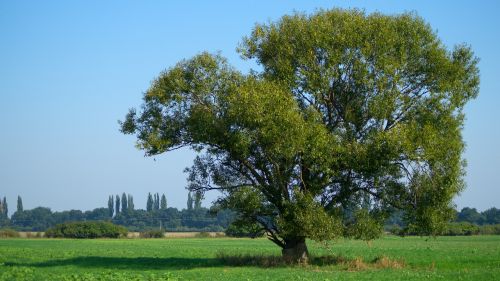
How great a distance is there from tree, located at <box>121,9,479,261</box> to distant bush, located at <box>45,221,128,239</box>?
9063 cm

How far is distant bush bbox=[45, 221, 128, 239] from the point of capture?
126188 millimetres

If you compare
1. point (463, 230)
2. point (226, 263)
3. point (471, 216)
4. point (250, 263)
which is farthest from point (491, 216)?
point (250, 263)

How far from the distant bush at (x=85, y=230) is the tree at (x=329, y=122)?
90.6 m

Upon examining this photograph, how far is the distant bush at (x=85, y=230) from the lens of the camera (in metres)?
126

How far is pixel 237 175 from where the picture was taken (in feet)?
138

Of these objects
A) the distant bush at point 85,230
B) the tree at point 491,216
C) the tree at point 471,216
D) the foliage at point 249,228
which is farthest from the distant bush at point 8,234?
the tree at point 491,216

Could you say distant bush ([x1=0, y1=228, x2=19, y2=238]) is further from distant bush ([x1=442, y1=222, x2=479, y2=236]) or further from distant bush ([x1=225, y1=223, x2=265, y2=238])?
distant bush ([x1=225, y1=223, x2=265, y2=238])

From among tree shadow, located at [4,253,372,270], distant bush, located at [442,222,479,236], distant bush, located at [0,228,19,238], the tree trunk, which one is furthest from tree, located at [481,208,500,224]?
the tree trunk

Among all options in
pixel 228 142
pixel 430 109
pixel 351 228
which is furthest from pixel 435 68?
pixel 228 142

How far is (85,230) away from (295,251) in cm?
9337

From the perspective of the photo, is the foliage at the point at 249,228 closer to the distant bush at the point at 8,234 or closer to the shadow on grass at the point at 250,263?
the shadow on grass at the point at 250,263

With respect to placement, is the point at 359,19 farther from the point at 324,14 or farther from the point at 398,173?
the point at 398,173

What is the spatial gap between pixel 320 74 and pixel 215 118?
22.7ft

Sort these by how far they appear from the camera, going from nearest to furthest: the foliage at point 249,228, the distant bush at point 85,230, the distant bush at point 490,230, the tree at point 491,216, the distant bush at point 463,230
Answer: the foliage at point 249,228 → the distant bush at point 463,230 → the distant bush at point 490,230 → the distant bush at point 85,230 → the tree at point 491,216
